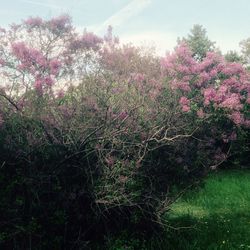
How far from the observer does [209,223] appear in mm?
9586

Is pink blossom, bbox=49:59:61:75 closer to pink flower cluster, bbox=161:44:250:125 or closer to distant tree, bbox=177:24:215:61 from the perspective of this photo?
pink flower cluster, bbox=161:44:250:125

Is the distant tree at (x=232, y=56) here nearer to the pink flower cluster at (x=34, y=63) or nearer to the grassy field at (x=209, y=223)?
the grassy field at (x=209, y=223)

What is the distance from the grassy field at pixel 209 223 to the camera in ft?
25.3

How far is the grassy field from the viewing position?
770 cm

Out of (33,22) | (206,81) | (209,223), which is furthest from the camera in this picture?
(206,81)

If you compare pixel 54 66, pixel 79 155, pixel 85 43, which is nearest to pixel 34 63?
pixel 54 66

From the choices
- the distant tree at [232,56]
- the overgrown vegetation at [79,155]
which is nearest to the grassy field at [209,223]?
the overgrown vegetation at [79,155]

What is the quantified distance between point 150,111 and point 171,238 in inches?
108

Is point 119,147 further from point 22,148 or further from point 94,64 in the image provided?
point 94,64

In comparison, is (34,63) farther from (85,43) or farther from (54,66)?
(85,43)

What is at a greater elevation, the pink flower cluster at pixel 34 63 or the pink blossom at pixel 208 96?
the pink flower cluster at pixel 34 63

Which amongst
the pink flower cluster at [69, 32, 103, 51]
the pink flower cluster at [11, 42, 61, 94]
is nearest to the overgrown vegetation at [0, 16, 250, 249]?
the pink flower cluster at [11, 42, 61, 94]

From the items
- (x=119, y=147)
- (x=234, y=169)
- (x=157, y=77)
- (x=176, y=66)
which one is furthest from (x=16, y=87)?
(x=234, y=169)

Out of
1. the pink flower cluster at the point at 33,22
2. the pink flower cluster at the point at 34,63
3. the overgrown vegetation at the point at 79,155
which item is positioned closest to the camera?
the overgrown vegetation at the point at 79,155
